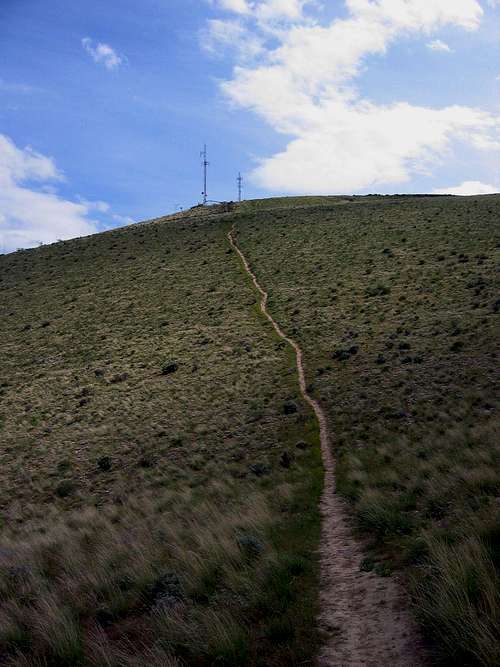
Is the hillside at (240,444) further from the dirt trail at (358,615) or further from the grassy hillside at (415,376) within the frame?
the dirt trail at (358,615)

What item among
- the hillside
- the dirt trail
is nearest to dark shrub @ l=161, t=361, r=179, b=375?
the hillside

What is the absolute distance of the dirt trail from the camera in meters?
5.40

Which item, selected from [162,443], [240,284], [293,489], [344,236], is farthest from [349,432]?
[344,236]

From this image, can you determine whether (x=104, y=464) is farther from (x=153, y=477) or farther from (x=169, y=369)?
(x=169, y=369)

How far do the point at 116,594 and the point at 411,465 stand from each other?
729 centimetres

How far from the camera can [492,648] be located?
448 cm

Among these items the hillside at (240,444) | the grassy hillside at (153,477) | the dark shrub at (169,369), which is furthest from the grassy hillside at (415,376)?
the dark shrub at (169,369)

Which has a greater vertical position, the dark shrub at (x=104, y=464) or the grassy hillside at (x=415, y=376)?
the grassy hillside at (x=415, y=376)

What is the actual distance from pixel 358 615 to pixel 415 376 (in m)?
16.1

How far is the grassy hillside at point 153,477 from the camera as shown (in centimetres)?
646

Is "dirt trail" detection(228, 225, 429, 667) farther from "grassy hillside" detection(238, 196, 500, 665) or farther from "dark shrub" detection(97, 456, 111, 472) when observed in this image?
"dark shrub" detection(97, 456, 111, 472)

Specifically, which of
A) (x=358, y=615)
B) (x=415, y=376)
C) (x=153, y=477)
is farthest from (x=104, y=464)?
(x=358, y=615)

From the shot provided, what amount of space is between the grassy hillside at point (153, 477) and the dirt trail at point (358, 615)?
261mm

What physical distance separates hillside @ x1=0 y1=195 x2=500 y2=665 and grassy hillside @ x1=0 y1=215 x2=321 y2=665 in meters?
0.05
